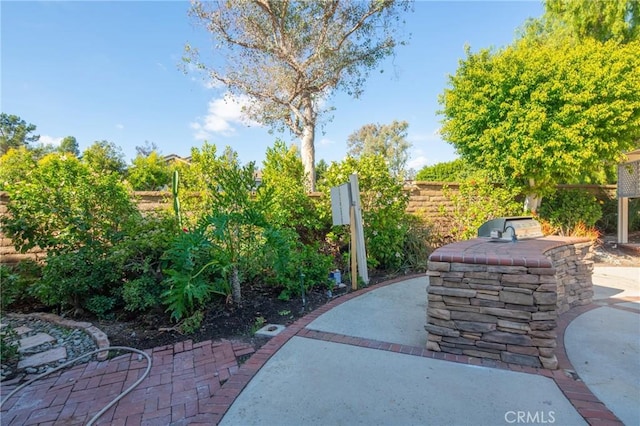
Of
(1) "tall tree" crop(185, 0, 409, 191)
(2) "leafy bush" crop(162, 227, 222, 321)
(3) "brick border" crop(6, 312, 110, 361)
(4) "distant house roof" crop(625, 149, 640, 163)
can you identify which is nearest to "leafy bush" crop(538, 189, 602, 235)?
(4) "distant house roof" crop(625, 149, 640, 163)

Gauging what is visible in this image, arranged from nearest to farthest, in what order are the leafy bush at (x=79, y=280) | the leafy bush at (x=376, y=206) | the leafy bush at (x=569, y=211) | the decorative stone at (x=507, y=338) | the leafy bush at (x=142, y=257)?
1. the decorative stone at (x=507, y=338)
2. the leafy bush at (x=142, y=257)
3. the leafy bush at (x=79, y=280)
4. the leafy bush at (x=376, y=206)
5. the leafy bush at (x=569, y=211)

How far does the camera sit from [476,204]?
7.57 meters

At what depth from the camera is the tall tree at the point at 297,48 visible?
30.4 feet

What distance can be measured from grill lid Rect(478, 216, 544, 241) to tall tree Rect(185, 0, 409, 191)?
634cm

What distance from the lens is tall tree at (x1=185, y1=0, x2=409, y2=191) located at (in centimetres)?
927

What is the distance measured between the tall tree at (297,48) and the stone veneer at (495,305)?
7.59 meters

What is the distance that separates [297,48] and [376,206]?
7.06 meters

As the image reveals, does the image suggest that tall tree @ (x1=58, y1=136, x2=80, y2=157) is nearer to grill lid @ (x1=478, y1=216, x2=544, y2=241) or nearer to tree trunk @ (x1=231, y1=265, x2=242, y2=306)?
tree trunk @ (x1=231, y1=265, x2=242, y2=306)

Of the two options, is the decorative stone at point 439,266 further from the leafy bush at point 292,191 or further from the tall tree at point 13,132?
the tall tree at point 13,132

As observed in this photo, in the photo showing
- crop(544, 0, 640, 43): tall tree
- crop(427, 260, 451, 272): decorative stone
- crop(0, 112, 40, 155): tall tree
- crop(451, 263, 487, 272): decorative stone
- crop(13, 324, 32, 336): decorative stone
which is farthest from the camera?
crop(0, 112, 40, 155): tall tree

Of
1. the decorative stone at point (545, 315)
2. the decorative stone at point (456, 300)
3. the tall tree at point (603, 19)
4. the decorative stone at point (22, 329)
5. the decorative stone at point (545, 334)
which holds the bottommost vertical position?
the decorative stone at point (22, 329)

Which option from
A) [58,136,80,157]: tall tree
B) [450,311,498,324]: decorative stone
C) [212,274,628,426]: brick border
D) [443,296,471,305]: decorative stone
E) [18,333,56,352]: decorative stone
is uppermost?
[58,136,80,157]: tall tree

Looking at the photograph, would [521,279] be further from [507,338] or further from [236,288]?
[236,288]

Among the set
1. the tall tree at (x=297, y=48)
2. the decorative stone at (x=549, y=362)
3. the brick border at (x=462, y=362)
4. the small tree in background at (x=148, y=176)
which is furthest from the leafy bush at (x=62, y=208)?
the small tree in background at (x=148, y=176)
